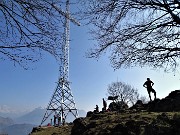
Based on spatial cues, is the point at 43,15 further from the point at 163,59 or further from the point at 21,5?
the point at 163,59

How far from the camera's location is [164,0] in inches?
344

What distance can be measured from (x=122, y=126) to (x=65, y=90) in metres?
32.4

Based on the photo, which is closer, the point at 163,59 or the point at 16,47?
the point at 16,47

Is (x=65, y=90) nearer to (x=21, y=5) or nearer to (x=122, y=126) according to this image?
(x=122, y=126)

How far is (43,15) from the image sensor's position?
6.32m

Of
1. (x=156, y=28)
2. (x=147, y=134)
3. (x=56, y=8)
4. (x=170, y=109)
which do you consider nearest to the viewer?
(x=56, y=8)

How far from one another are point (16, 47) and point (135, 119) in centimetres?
524

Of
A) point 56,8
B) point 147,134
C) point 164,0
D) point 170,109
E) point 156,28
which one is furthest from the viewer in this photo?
point 170,109

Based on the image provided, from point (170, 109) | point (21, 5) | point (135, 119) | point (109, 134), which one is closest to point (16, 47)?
point (21, 5)

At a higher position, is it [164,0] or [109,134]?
[164,0]

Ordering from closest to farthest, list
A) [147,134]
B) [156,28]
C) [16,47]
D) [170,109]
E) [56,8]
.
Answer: [16,47] → [56,8] → [147,134] → [156,28] → [170,109]

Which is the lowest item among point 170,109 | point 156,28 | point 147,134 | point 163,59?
point 147,134

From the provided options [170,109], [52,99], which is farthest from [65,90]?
[170,109]

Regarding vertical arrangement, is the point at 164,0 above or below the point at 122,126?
above
